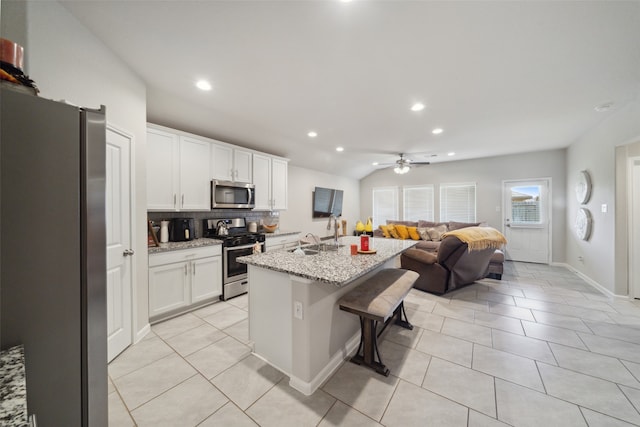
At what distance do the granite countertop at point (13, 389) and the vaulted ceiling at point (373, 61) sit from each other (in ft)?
6.32

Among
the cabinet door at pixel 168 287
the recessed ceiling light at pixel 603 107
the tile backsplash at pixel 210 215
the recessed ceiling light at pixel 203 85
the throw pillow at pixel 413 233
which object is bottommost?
the cabinet door at pixel 168 287

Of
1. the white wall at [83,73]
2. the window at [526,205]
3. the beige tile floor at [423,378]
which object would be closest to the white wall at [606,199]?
the beige tile floor at [423,378]

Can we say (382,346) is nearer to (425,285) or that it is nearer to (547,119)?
(425,285)

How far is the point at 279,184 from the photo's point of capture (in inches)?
181

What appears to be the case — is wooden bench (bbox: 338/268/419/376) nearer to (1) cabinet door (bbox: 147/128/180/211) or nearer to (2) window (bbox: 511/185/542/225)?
(1) cabinet door (bbox: 147/128/180/211)

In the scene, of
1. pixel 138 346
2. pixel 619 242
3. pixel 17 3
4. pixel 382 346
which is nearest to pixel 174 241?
pixel 138 346

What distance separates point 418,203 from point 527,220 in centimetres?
254

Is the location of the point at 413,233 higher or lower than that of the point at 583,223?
lower

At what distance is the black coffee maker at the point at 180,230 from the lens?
3146 millimetres

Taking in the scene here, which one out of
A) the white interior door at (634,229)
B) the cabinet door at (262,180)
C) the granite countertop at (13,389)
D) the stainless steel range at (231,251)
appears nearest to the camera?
the granite countertop at (13,389)

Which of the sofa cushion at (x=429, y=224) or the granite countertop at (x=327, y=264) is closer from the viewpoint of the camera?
the granite countertop at (x=327, y=264)

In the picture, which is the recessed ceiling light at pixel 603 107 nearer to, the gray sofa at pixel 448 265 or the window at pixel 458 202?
the gray sofa at pixel 448 265

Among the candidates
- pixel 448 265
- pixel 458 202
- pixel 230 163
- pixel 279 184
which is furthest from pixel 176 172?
pixel 458 202

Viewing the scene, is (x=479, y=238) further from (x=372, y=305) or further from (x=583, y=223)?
(x=583, y=223)
